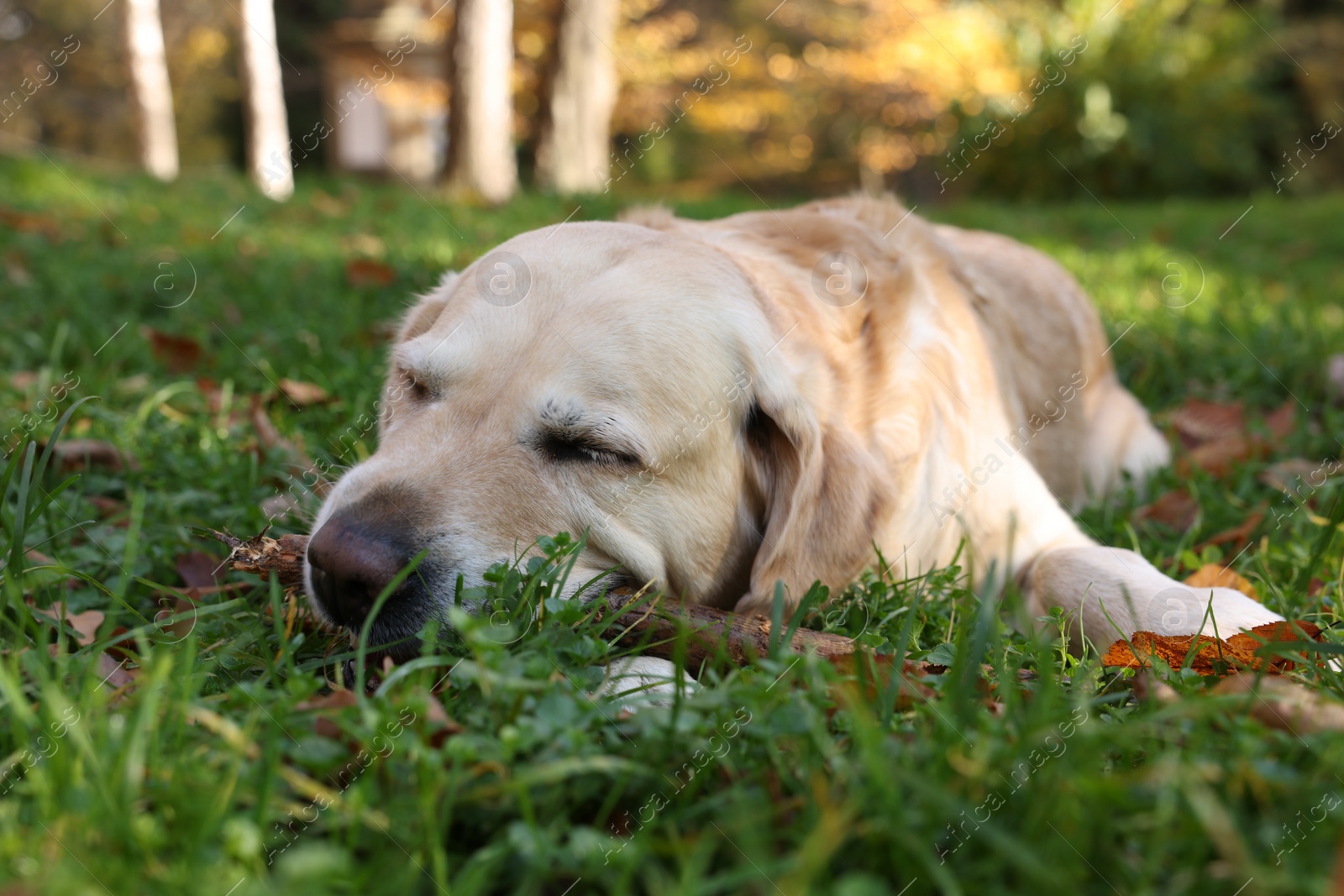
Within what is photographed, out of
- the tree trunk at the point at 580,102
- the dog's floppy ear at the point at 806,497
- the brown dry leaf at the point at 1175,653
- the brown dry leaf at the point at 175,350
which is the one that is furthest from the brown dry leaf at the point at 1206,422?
the tree trunk at the point at 580,102

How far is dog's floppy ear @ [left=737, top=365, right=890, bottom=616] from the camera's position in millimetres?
2434

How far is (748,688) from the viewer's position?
5.08ft

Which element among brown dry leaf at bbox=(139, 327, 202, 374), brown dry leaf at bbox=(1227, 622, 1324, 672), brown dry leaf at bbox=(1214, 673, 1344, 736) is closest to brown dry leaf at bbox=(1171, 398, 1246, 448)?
brown dry leaf at bbox=(1227, 622, 1324, 672)

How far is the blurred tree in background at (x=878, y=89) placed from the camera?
14414mm

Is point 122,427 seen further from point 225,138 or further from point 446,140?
point 225,138

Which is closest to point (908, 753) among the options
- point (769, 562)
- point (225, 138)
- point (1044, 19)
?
point (769, 562)

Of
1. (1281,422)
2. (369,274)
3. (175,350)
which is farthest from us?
(369,274)

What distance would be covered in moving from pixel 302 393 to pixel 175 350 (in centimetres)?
88

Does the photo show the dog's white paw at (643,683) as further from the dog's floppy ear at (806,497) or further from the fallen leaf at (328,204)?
the fallen leaf at (328,204)

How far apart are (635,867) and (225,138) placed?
33473 millimetres

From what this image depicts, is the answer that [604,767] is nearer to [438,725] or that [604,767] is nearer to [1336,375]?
[438,725]

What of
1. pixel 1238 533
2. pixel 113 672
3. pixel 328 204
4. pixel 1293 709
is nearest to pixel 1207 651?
pixel 1293 709

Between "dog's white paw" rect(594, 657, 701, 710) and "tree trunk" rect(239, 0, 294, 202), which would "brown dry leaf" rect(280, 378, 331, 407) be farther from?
"tree trunk" rect(239, 0, 294, 202)

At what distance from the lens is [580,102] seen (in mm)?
11703
